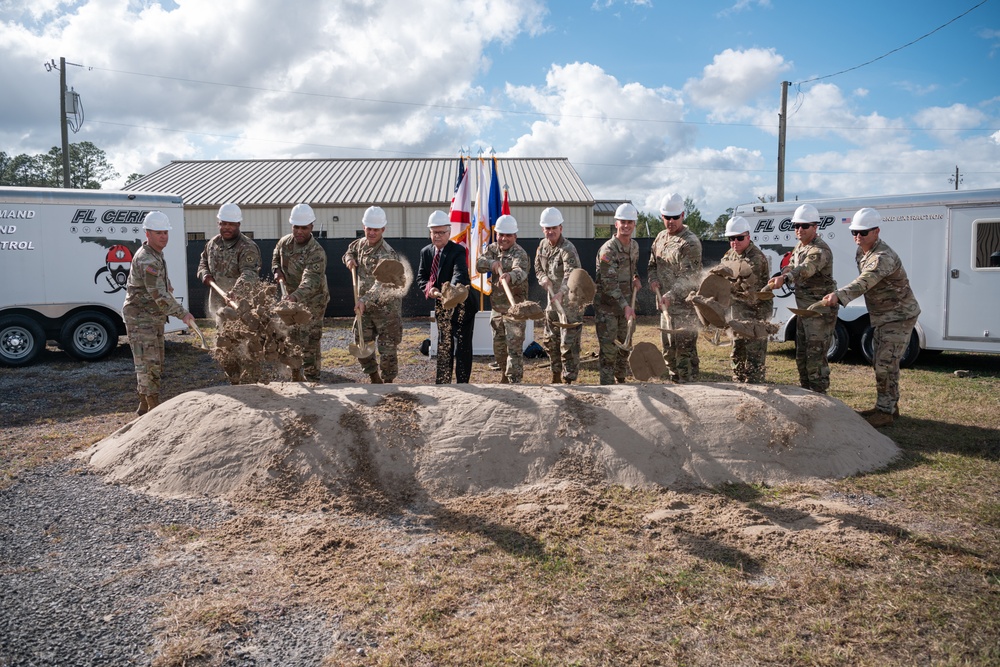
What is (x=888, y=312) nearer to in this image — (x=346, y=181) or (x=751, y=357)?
(x=751, y=357)

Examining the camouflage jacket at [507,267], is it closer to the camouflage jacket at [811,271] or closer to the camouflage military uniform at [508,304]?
the camouflage military uniform at [508,304]

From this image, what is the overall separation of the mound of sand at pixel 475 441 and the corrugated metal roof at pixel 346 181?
15661mm

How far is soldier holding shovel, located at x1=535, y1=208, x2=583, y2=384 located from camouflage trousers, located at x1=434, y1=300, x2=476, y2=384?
2.69ft

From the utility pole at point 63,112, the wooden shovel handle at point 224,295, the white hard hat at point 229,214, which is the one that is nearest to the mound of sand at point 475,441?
the wooden shovel handle at point 224,295

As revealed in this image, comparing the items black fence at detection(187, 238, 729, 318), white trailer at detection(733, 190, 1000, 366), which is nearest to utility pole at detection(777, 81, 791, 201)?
black fence at detection(187, 238, 729, 318)

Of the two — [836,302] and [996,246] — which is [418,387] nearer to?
[836,302]

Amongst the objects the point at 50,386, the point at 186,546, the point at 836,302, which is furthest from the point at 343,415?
the point at 50,386

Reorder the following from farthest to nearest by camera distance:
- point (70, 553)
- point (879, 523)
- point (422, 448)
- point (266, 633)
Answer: point (422, 448) → point (879, 523) → point (70, 553) → point (266, 633)

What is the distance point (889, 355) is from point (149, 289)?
689 cm

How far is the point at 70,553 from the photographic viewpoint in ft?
12.8

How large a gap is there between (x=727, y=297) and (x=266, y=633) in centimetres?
469

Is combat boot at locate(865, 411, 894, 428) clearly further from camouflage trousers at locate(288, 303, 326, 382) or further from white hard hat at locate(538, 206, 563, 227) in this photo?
camouflage trousers at locate(288, 303, 326, 382)

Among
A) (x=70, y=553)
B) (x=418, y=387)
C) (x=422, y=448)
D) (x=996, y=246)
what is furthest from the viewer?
(x=996, y=246)

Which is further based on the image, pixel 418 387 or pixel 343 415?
pixel 418 387
